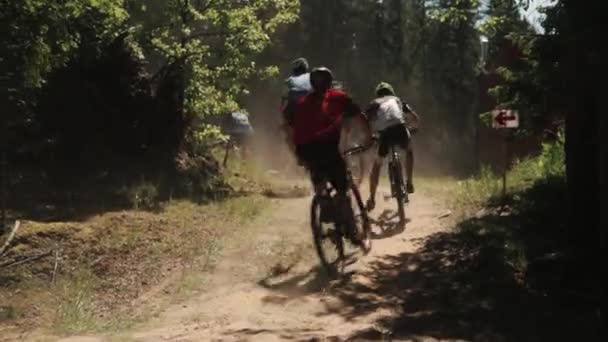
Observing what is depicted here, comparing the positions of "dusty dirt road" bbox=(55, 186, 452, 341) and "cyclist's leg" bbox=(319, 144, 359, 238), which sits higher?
"cyclist's leg" bbox=(319, 144, 359, 238)

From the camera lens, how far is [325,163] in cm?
769

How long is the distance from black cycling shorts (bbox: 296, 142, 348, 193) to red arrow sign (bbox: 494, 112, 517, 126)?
5057mm

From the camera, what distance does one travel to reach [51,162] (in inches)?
464

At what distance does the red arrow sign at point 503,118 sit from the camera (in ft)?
39.2

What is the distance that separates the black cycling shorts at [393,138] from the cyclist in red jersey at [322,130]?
8.61 ft

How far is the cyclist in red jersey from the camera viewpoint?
298 inches

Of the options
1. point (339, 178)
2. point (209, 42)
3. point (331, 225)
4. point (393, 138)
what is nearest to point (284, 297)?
point (331, 225)

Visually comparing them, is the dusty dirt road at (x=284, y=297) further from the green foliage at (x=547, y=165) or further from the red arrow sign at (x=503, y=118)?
the green foliage at (x=547, y=165)

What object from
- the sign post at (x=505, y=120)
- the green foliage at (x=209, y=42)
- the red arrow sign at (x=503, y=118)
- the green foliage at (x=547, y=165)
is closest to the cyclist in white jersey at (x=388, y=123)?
the sign post at (x=505, y=120)

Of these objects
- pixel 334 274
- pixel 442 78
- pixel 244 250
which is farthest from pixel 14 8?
pixel 442 78

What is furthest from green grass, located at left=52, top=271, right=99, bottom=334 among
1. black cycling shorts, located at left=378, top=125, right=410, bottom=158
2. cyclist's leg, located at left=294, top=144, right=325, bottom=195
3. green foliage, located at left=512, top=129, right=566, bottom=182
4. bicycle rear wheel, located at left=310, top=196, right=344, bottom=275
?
green foliage, located at left=512, top=129, right=566, bottom=182

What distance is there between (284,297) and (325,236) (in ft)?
2.85

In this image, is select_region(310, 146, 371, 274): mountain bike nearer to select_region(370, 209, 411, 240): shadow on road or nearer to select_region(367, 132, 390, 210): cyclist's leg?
select_region(370, 209, 411, 240): shadow on road

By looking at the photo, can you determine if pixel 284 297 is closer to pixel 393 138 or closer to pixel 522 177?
pixel 393 138
